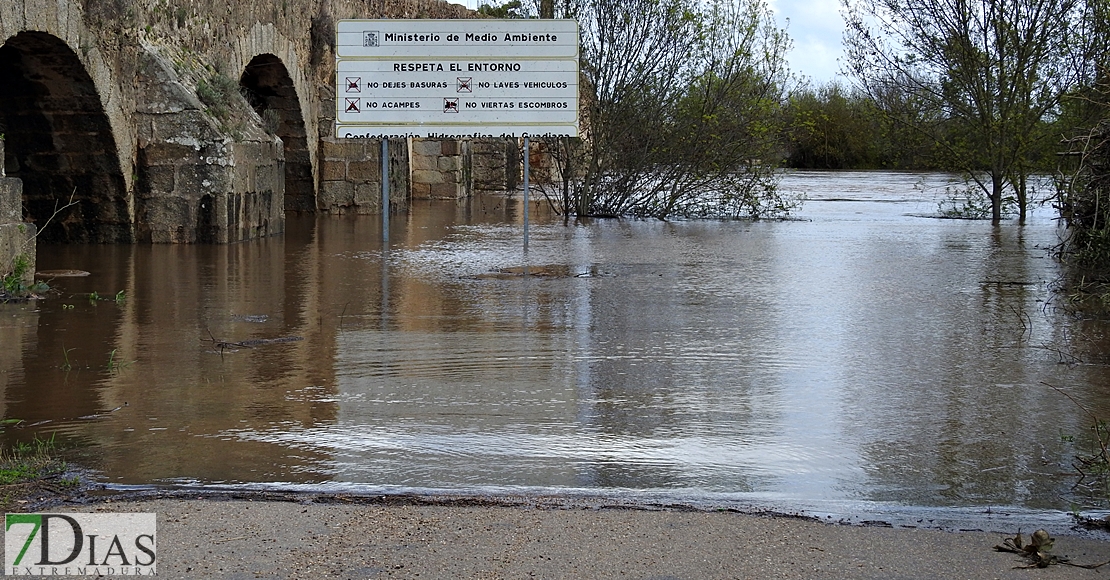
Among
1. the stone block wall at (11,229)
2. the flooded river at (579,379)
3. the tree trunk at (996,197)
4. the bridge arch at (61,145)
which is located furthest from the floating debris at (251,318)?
the tree trunk at (996,197)

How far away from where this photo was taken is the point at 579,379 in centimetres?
606

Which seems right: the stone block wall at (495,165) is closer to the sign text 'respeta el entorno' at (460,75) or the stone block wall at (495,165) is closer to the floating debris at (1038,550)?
the sign text 'respeta el entorno' at (460,75)

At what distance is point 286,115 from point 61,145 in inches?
239

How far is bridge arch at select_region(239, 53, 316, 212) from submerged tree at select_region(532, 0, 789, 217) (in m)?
3.71

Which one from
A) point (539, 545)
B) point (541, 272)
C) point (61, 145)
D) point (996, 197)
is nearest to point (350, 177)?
point (61, 145)

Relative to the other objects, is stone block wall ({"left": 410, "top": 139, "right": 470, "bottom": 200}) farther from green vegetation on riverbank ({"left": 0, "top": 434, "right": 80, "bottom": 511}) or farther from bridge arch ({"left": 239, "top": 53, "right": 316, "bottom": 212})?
green vegetation on riverbank ({"left": 0, "top": 434, "right": 80, "bottom": 511})

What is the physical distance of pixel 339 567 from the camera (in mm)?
3404

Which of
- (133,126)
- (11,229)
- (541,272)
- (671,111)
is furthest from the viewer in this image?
(671,111)

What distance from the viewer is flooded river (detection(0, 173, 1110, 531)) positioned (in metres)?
4.38

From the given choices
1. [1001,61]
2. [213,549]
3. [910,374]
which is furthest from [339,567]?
[1001,61]

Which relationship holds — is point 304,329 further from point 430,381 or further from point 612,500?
point 612,500

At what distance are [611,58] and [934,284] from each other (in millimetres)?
7903

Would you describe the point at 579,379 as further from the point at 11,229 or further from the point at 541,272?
the point at 11,229

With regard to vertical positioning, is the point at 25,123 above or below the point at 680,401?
above
